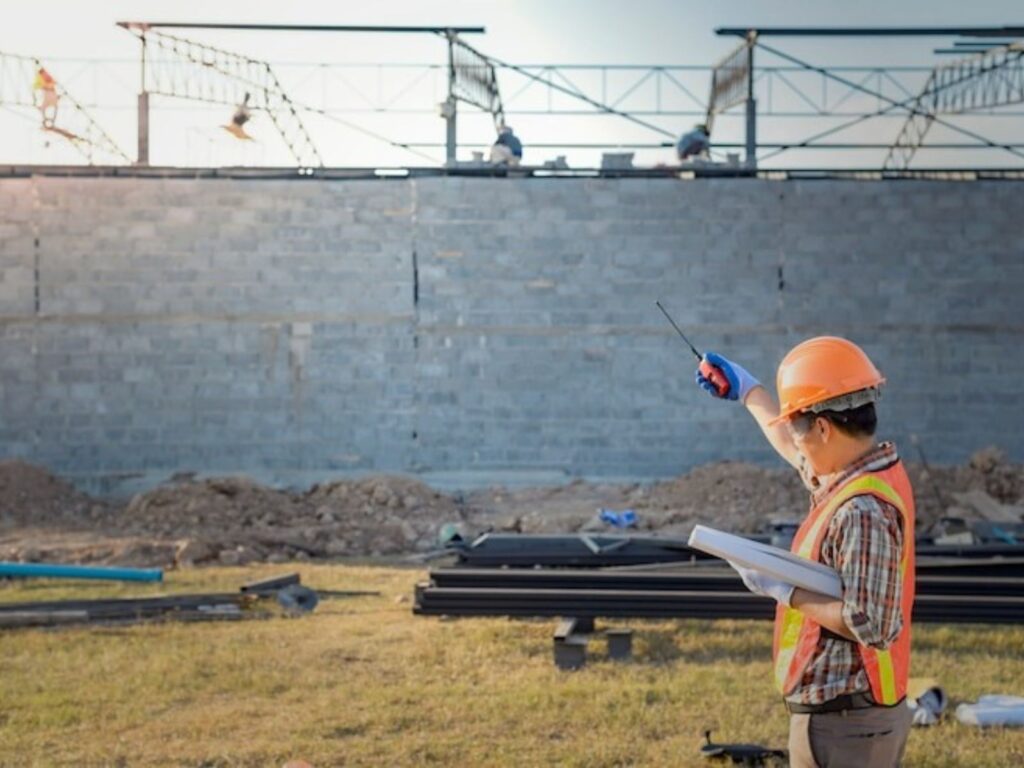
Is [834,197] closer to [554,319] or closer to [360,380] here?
[554,319]

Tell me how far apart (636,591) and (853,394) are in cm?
596

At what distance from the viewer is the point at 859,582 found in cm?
298

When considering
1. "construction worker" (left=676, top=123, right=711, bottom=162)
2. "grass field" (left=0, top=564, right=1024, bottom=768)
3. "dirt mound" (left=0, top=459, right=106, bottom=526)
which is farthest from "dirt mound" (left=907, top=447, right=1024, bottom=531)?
"dirt mound" (left=0, top=459, right=106, bottom=526)

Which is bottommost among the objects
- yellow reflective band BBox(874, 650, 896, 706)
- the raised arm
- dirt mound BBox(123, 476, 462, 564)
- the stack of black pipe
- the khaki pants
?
dirt mound BBox(123, 476, 462, 564)

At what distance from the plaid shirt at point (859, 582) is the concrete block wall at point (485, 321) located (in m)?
13.6

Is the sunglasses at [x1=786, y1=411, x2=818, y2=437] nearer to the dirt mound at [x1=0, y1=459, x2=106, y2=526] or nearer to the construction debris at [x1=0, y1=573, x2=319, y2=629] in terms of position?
the construction debris at [x1=0, y1=573, x2=319, y2=629]

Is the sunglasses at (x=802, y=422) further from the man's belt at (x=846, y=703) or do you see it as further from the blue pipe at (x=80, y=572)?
the blue pipe at (x=80, y=572)

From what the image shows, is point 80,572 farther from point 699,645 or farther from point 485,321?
point 485,321

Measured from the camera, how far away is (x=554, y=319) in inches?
664

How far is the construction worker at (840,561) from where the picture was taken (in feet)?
9.98

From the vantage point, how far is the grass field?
636cm

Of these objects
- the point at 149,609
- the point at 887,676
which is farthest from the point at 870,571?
the point at 149,609

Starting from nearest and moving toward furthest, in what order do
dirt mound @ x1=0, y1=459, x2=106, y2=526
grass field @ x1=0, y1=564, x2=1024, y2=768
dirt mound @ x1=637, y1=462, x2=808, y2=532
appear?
grass field @ x1=0, y1=564, x2=1024, y2=768
dirt mound @ x1=637, y1=462, x2=808, y2=532
dirt mound @ x1=0, y1=459, x2=106, y2=526

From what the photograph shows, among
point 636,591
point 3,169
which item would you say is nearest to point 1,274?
point 3,169
